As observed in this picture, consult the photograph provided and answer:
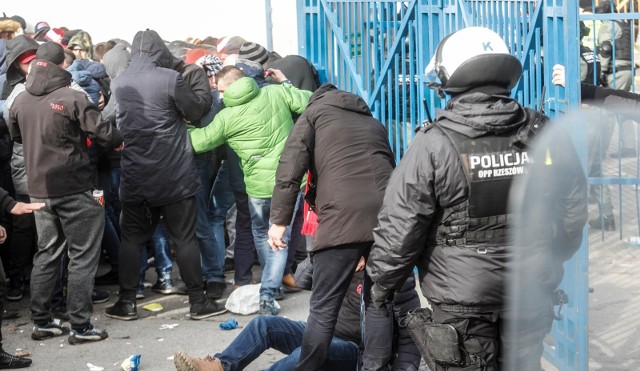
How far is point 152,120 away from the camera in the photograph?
22.4ft

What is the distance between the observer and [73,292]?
254 inches

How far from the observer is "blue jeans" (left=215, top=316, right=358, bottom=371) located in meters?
5.07

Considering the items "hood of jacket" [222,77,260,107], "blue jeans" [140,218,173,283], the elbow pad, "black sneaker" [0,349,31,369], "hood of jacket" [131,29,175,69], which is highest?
"hood of jacket" [131,29,175,69]

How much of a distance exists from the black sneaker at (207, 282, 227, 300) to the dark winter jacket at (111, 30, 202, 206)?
856 millimetres

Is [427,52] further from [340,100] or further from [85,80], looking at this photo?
[85,80]

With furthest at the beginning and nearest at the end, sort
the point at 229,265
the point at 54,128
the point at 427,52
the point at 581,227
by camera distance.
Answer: the point at 229,265 < the point at 427,52 < the point at 54,128 < the point at 581,227

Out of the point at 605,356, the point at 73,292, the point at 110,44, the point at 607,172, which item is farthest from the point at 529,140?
the point at 110,44

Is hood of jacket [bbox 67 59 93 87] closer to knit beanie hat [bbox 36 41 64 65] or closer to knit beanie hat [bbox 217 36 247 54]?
knit beanie hat [bbox 36 41 64 65]

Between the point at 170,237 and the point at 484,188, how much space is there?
11.9ft

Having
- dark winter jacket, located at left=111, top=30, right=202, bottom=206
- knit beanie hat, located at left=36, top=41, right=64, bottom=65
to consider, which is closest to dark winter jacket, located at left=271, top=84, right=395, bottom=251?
dark winter jacket, located at left=111, top=30, right=202, bottom=206

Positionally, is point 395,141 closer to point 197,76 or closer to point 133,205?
point 197,76

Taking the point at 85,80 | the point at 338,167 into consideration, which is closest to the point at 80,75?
the point at 85,80

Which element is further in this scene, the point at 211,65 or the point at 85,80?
the point at 211,65

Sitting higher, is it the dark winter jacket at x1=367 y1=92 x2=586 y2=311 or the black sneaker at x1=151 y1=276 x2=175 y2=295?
the dark winter jacket at x1=367 y1=92 x2=586 y2=311
